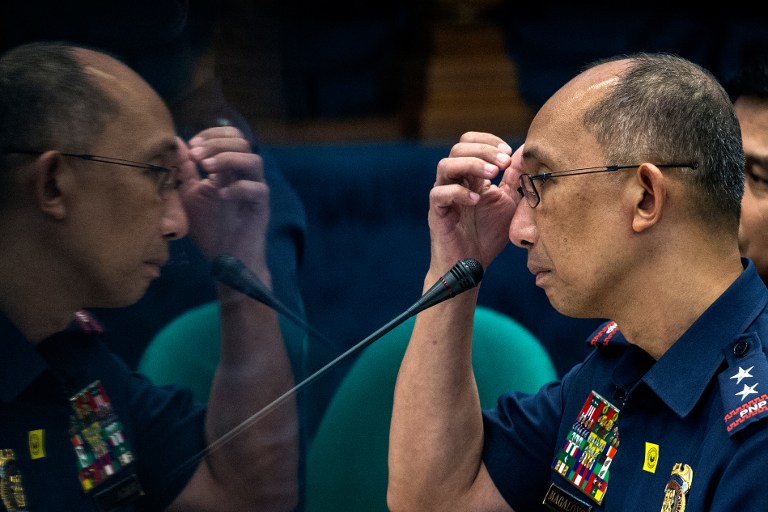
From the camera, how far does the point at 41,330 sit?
84cm

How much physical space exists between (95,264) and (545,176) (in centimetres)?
64

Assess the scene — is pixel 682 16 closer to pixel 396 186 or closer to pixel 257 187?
pixel 396 186

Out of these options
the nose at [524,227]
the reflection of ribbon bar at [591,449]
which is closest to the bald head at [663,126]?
the nose at [524,227]

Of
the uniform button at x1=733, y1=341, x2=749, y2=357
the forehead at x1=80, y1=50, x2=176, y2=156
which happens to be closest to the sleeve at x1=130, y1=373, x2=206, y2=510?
the forehead at x1=80, y1=50, x2=176, y2=156

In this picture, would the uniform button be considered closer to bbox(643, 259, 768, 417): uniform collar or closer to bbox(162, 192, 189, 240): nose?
bbox(643, 259, 768, 417): uniform collar

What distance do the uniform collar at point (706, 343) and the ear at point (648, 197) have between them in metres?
0.14

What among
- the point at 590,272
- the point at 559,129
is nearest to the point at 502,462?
the point at 590,272

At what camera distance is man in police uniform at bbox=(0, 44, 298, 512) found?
795 mm

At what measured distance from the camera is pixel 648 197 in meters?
1.19

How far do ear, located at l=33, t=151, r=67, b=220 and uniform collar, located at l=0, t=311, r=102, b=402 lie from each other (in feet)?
0.34

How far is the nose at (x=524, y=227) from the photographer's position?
4.33 ft

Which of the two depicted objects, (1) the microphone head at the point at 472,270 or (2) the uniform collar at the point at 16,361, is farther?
(1) the microphone head at the point at 472,270

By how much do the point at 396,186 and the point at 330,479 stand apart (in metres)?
0.85

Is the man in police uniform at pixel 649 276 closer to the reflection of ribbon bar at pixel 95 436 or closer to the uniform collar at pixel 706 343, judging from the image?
the uniform collar at pixel 706 343
